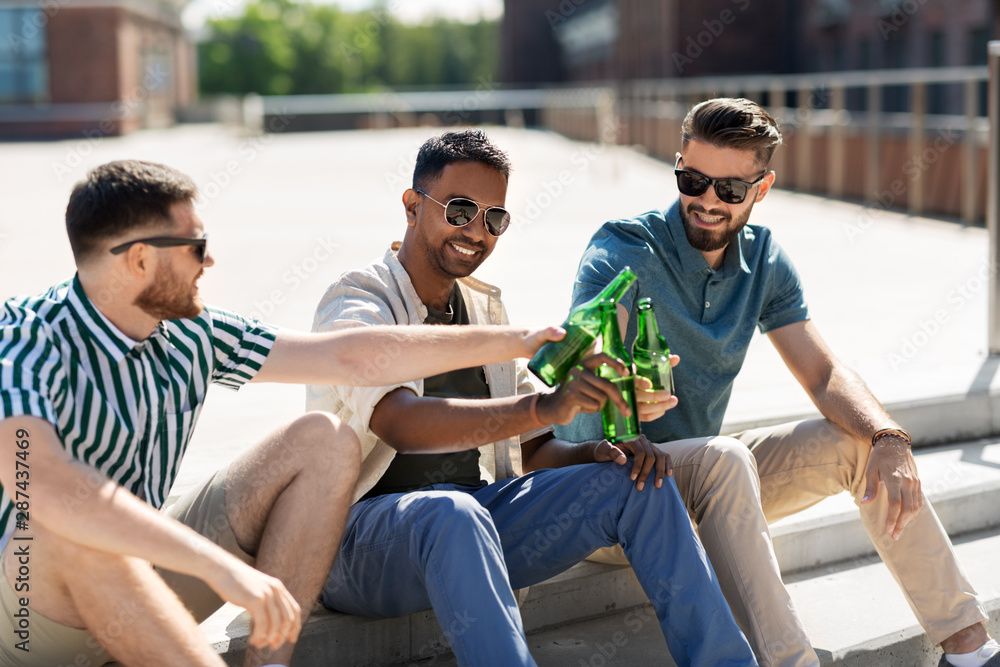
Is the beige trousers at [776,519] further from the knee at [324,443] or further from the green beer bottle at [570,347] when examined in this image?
the knee at [324,443]

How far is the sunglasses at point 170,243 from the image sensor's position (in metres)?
2.18

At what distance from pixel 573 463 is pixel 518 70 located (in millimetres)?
51533

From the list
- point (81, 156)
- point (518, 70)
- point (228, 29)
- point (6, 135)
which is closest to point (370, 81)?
point (228, 29)

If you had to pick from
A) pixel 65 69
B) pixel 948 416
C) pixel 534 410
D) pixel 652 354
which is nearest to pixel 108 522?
pixel 534 410

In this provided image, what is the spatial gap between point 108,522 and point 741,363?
73.4 inches

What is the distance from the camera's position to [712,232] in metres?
3.12

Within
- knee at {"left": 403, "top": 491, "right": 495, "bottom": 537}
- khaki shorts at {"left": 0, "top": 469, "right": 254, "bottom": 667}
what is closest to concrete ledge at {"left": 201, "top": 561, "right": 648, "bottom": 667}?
khaki shorts at {"left": 0, "top": 469, "right": 254, "bottom": 667}

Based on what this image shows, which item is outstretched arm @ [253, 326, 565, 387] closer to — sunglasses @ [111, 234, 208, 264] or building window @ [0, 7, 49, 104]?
sunglasses @ [111, 234, 208, 264]

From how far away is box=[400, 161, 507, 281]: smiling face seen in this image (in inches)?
111

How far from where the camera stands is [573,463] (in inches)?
116

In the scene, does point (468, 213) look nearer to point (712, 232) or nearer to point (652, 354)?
point (652, 354)

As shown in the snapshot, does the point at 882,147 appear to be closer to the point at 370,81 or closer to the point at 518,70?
the point at 518,70

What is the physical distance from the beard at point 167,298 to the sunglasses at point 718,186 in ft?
4.83

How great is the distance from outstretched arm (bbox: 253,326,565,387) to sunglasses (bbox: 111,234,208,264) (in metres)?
0.36
